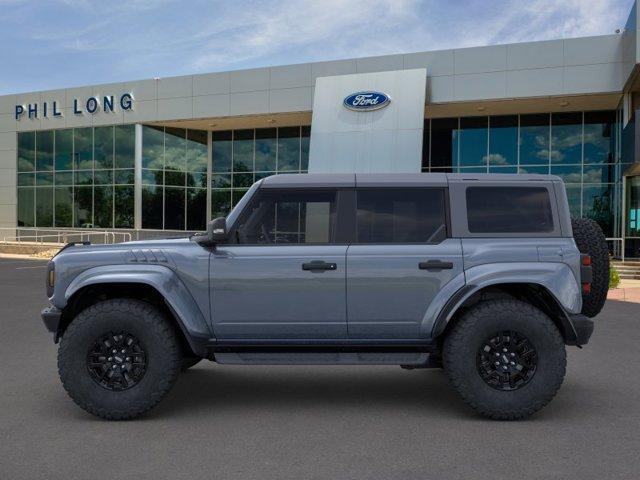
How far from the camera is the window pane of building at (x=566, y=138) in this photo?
25516mm

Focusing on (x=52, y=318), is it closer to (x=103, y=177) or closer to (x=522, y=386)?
(x=522, y=386)

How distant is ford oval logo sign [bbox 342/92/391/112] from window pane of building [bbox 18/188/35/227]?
19979 millimetres

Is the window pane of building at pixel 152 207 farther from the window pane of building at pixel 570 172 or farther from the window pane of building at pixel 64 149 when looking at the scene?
the window pane of building at pixel 570 172

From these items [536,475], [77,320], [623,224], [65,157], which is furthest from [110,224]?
[536,475]

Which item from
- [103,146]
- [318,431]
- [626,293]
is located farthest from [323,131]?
[318,431]

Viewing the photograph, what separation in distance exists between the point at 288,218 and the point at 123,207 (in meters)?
28.3

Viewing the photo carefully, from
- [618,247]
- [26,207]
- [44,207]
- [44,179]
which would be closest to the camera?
[618,247]

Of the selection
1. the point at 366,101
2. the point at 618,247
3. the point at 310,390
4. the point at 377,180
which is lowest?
the point at 310,390

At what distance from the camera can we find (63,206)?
110 feet

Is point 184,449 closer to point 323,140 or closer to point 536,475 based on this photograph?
point 536,475

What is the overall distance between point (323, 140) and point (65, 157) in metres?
16.3

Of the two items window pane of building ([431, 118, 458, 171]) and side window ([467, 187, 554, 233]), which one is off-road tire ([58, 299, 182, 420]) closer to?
side window ([467, 187, 554, 233])

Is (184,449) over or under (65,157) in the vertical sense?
under

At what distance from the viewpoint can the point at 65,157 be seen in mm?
33250
